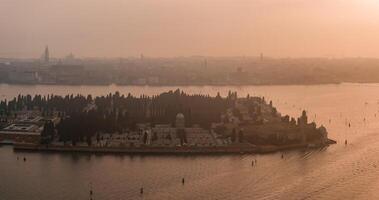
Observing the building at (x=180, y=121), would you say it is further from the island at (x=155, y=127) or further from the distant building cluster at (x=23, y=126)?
the distant building cluster at (x=23, y=126)

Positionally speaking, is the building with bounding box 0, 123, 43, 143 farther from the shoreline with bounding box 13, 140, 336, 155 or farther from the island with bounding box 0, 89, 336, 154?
the shoreline with bounding box 13, 140, 336, 155

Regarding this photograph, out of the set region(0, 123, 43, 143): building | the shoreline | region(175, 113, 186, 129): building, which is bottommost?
the shoreline

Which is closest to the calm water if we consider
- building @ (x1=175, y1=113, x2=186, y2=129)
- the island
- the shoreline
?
the shoreline

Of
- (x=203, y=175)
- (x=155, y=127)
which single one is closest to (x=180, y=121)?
(x=155, y=127)

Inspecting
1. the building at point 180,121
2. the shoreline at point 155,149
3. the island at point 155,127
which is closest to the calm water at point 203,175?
the shoreline at point 155,149

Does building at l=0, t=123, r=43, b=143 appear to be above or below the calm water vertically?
above

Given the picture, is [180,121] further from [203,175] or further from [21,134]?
[203,175]
